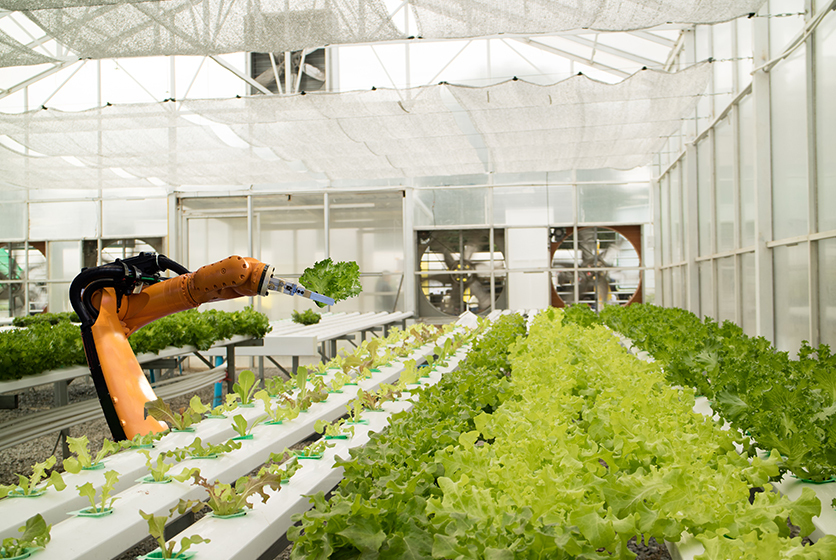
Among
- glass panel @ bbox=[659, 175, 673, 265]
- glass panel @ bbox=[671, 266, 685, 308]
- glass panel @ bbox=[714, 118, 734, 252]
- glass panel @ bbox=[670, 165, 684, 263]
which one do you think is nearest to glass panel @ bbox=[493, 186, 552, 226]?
glass panel @ bbox=[659, 175, 673, 265]

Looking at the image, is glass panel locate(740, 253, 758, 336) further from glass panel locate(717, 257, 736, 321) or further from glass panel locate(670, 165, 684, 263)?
glass panel locate(670, 165, 684, 263)

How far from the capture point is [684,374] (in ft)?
9.93

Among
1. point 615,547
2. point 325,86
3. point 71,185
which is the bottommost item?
point 615,547

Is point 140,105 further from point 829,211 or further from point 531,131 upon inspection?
point 829,211

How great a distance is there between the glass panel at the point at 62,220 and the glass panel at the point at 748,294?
1218cm

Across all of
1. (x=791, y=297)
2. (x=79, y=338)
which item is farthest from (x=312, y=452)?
(x=791, y=297)

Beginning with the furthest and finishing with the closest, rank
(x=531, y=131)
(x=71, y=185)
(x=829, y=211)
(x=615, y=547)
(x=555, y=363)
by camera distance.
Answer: (x=71, y=185), (x=531, y=131), (x=829, y=211), (x=555, y=363), (x=615, y=547)

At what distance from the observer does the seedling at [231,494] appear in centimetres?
156

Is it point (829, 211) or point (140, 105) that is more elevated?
point (140, 105)

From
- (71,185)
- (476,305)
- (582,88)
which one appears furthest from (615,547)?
(476,305)

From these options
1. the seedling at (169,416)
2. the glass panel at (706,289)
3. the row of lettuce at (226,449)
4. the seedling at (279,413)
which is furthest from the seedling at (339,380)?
the glass panel at (706,289)

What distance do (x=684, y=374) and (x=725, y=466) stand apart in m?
1.67

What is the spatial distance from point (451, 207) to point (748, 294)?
691 centimetres

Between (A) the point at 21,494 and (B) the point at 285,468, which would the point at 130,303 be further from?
(B) the point at 285,468
